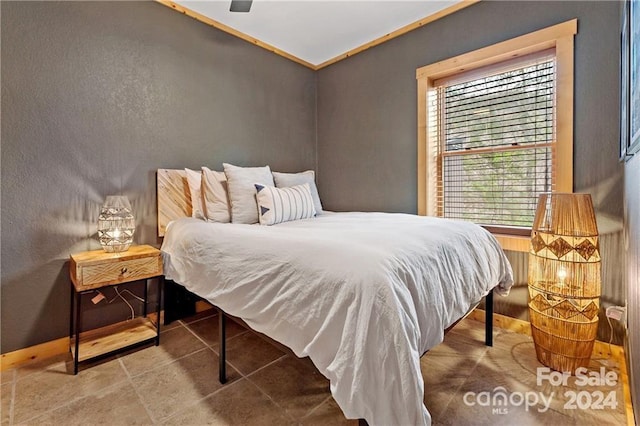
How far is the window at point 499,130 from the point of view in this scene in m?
2.08

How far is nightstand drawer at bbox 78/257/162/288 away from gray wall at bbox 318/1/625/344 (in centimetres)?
214

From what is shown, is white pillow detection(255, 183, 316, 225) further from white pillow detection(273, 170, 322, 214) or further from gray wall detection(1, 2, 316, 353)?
gray wall detection(1, 2, 316, 353)

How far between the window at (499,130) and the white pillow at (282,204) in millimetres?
1128

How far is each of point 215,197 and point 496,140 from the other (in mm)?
2332

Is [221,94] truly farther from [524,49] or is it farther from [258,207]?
[524,49]

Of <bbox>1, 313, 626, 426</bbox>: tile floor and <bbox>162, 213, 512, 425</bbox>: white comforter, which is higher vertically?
<bbox>162, 213, 512, 425</bbox>: white comforter

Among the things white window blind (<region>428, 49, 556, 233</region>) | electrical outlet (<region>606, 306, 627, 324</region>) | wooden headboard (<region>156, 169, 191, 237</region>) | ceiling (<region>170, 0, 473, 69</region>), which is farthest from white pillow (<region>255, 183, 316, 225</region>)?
electrical outlet (<region>606, 306, 627, 324</region>)

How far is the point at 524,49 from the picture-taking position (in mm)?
2207

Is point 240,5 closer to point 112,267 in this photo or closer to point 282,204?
point 282,204

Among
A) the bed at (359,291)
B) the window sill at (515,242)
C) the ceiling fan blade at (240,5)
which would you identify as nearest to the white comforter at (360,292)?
the bed at (359,291)

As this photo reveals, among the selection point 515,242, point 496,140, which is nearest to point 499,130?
point 496,140

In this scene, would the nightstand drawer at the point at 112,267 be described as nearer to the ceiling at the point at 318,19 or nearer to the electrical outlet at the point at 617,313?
the ceiling at the point at 318,19

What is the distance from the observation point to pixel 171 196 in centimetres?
248

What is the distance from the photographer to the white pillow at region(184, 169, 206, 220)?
93.6 inches
